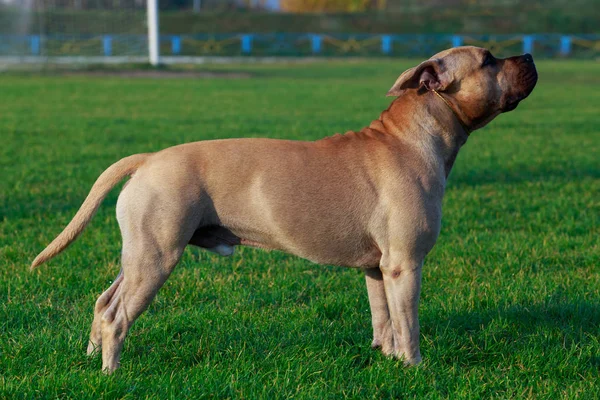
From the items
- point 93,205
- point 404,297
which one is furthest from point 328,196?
point 93,205

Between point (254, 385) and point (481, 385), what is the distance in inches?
44.5

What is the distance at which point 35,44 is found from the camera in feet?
135

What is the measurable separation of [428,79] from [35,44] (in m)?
39.6

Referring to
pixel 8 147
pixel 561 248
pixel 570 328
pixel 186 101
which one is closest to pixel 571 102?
pixel 186 101

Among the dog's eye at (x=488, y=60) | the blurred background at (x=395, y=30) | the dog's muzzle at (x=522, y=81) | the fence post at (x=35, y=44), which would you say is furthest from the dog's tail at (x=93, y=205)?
the blurred background at (x=395, y=30)

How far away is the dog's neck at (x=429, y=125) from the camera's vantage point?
461 cm

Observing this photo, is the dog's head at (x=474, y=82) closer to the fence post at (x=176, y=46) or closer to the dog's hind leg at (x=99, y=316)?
the dog's hind leg at (x=99, y=316)

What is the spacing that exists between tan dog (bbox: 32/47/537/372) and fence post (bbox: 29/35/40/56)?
38941mm

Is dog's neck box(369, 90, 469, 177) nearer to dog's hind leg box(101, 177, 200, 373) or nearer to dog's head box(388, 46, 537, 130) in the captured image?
dog's head box(388, 46, 537, 130)

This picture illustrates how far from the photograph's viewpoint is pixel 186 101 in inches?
965

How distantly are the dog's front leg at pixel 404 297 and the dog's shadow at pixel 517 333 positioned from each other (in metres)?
0.24

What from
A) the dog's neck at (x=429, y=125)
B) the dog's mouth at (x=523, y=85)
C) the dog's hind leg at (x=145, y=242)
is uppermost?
the dog's mouth at (x=523, y=85)

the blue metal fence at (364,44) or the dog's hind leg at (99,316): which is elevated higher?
the dog's hind leg at (99,316)

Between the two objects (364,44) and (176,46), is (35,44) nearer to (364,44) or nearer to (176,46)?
(176,46)
